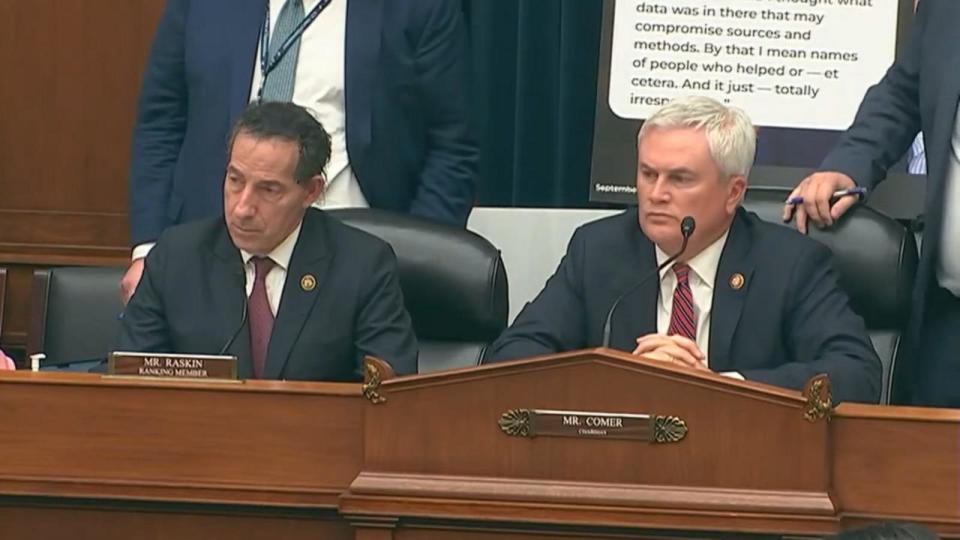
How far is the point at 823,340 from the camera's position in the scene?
3.04 metres

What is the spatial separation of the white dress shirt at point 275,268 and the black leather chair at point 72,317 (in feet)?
2.00

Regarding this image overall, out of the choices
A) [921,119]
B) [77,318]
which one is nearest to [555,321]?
[921,119]

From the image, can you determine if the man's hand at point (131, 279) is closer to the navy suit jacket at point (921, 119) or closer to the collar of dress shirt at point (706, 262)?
the collar of dress shirt at point (706, 262)

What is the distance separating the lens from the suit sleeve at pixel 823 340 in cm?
294

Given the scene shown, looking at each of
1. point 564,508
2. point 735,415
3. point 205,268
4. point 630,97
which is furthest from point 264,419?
point 630,97

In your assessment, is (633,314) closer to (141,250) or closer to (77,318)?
(141,250)

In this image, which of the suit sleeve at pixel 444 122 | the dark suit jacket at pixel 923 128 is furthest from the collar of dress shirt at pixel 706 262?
the suit sleeve at pixel 444 122

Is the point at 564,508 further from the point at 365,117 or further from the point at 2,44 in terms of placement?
the point at 2,44

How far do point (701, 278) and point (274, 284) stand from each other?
780mm

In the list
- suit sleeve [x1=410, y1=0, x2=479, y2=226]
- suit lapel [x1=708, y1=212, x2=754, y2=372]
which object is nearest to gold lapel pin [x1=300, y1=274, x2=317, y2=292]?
suit sleeve [x1=410, y1=0, x2=479, y2=226]

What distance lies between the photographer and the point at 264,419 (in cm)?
244

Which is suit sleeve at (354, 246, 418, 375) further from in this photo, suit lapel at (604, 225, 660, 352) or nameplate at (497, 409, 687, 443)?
nameplate at (497, 409, 687, 443)

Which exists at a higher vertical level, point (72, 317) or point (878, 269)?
point (878, 269)

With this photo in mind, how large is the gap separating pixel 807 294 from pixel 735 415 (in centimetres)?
82
